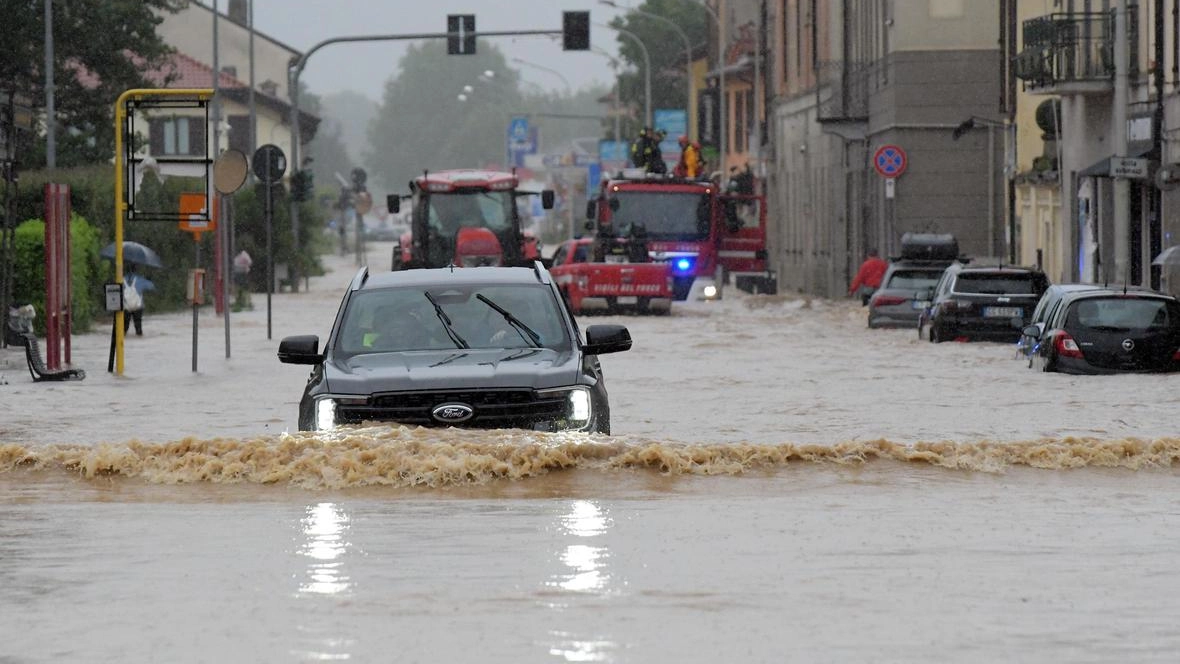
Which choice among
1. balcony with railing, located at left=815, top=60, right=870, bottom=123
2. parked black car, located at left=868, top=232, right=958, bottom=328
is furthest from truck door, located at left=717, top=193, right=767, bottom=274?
→ parked black car, located at left=868, top=232, right=958, bottom=328

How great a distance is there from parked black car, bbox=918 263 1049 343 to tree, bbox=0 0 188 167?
28.1 m

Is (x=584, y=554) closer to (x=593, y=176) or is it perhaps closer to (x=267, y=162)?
(x=267, y=162)

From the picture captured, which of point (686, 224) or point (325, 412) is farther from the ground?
point (686, 224)

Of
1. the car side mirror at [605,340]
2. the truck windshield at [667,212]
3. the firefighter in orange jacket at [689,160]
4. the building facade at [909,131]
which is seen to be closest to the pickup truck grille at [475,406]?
the car side mirror at [605,340]

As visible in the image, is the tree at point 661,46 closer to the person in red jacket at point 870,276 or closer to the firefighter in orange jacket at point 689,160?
the firefighter in orange jacket at point 689,160

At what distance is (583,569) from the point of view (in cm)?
1064

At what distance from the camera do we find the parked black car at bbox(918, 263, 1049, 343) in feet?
107

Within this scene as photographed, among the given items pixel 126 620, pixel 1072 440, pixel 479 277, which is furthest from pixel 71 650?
pixel 1072 440

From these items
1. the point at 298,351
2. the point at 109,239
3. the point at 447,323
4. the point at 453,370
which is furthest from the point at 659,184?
the point at 453,370

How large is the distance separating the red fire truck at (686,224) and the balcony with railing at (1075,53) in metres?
12.2

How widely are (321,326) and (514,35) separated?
14935mm

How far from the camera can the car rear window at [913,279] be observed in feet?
131

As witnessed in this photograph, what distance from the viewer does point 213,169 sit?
29969 mm

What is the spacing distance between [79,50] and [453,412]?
45.8 meters
